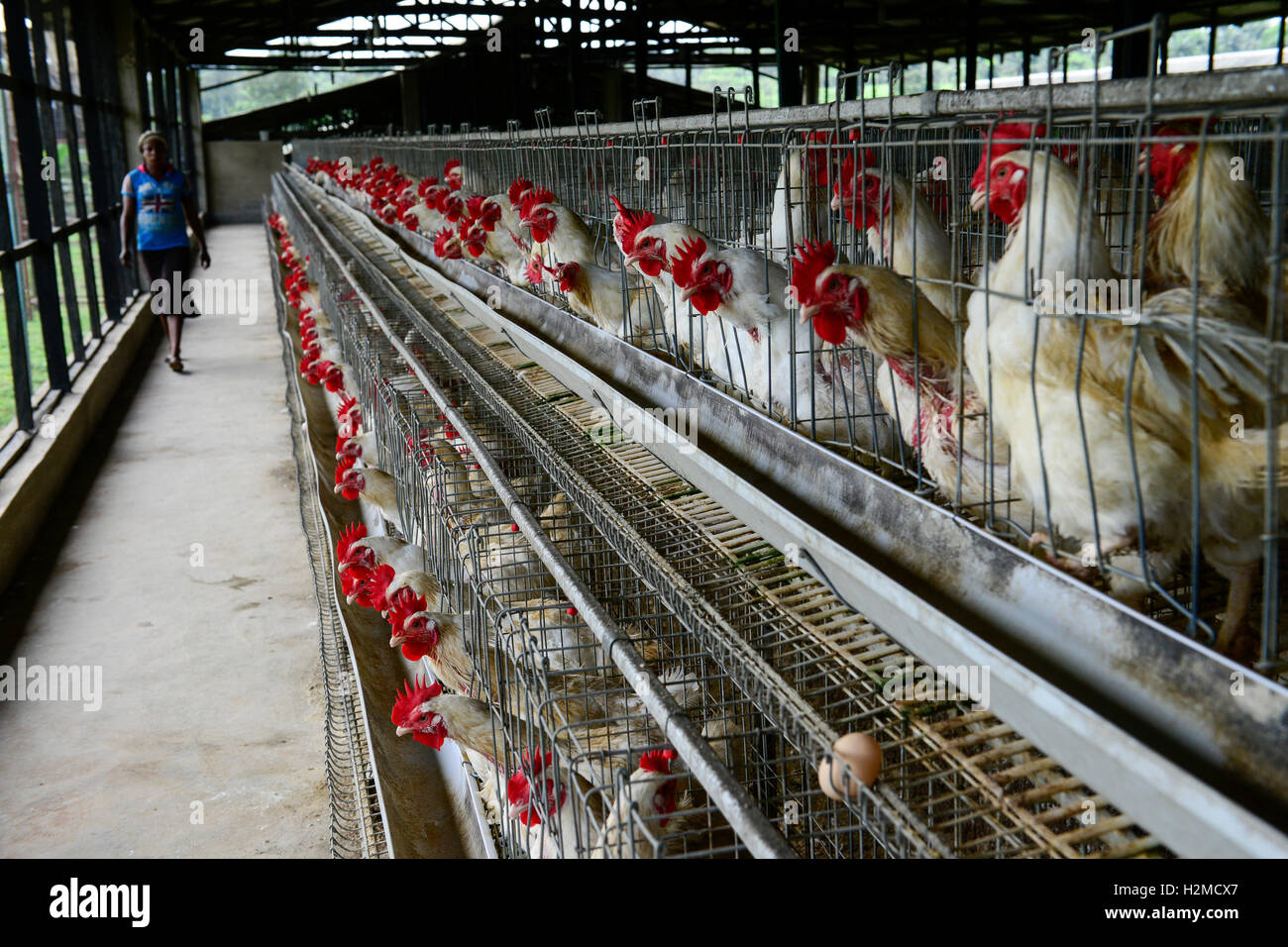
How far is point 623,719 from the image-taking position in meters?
1.60

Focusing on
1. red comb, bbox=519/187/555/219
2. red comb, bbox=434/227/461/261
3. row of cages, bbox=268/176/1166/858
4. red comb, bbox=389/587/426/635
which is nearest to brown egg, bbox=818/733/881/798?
row of cages, bbox=268/176/1166/858

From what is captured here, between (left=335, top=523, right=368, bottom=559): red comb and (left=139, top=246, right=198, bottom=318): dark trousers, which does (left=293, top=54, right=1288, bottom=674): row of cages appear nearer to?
(left=335, top=523, right=368, bottom=559): red comb

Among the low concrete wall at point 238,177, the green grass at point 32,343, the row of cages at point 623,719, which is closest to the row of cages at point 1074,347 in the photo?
the row of cages at point 623,719

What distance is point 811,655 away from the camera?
4.86ft

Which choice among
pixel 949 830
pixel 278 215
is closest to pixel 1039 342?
pixel 949 830

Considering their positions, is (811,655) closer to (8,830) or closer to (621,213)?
(621,213)

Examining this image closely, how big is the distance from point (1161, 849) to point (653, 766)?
2.51ft

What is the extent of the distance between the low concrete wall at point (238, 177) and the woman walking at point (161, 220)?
1556 centimetres

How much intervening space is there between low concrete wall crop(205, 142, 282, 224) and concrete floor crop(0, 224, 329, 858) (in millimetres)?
18223

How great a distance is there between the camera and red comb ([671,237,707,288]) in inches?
92.2

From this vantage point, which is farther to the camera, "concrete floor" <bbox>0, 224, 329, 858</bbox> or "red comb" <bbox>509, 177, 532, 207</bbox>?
"red comb" <bbox>509, 177, 532, 207</bbox>

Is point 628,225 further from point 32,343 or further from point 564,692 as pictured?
point 32,343

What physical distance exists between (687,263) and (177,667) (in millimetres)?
2637

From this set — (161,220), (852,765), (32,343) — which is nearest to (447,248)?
(852,765)
